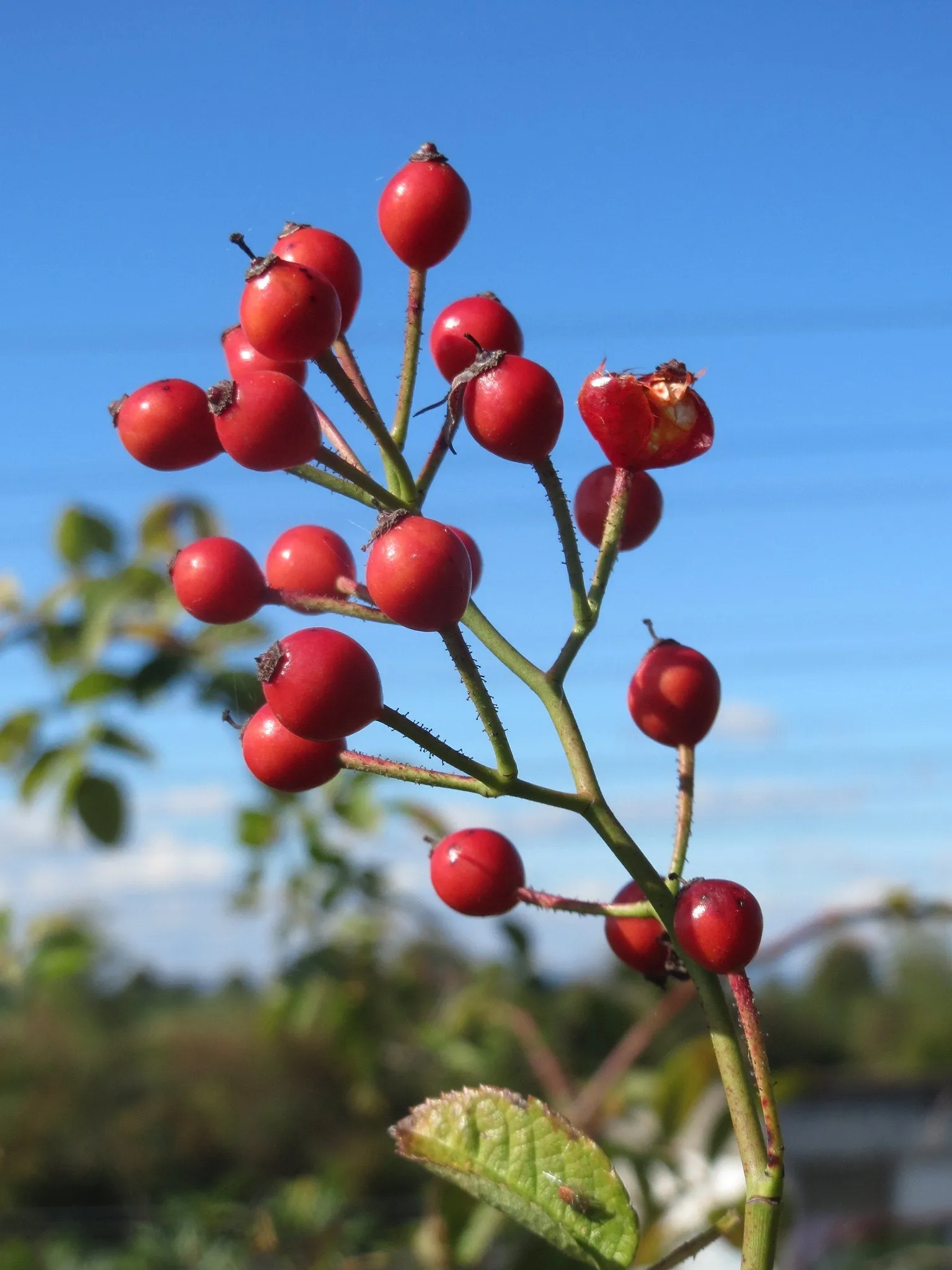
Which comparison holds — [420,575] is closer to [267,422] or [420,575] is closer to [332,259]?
[267,422]

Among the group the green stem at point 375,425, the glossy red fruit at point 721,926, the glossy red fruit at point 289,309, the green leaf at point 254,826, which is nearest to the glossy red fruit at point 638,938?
the glossy red fruit at point 721,926

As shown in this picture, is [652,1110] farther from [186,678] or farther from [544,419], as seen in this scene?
[544,419]

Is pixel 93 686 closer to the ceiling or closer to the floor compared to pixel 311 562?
closer to the ceiling

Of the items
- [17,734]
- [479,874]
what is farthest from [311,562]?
[17,734]

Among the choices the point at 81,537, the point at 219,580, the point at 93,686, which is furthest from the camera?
the point at 81,537

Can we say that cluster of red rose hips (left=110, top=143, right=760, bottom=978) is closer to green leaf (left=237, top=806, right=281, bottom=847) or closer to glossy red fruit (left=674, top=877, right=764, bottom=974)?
glossy red fruit (left=674, top=877, right=764, bottom=974)

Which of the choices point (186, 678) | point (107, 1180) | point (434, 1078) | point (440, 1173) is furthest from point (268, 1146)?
point (440, 1173)
